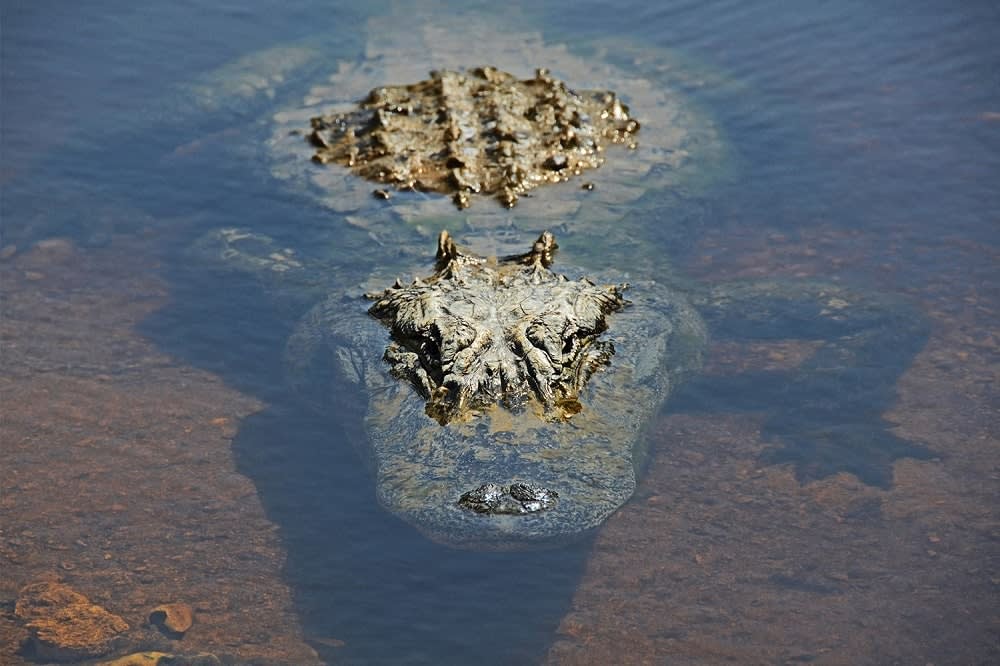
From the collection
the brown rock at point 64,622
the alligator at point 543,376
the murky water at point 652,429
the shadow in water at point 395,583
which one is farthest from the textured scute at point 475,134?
the brown rock at point 64,622

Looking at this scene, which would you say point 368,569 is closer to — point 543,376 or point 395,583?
point 395,583

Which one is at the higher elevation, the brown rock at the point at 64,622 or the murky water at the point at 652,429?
the murky water at the point at 652,429

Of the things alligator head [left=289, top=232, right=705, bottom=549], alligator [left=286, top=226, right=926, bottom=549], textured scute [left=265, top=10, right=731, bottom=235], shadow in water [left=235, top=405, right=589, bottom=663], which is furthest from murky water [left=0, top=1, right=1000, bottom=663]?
alligator head [left=289, top=232, right=705, bottom=549]

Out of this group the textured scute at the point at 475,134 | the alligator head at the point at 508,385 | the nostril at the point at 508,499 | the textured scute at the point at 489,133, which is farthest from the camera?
the textured scute at the point at 475,134

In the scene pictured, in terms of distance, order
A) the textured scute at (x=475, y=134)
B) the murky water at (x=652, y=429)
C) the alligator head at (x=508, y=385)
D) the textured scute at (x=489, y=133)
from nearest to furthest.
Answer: the alligator head at (x=508, y=385)
the murky water at (x=652, y=429)
the textured scute at (x=489, y=133)
the textured scute at (x=475, y=134)

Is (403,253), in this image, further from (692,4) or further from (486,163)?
(692,4)

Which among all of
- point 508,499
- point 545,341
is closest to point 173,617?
point 508,499

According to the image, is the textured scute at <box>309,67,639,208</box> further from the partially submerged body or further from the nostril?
the nostril

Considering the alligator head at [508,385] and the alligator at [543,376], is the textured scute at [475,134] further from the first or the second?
the alligator head at [508,385]
